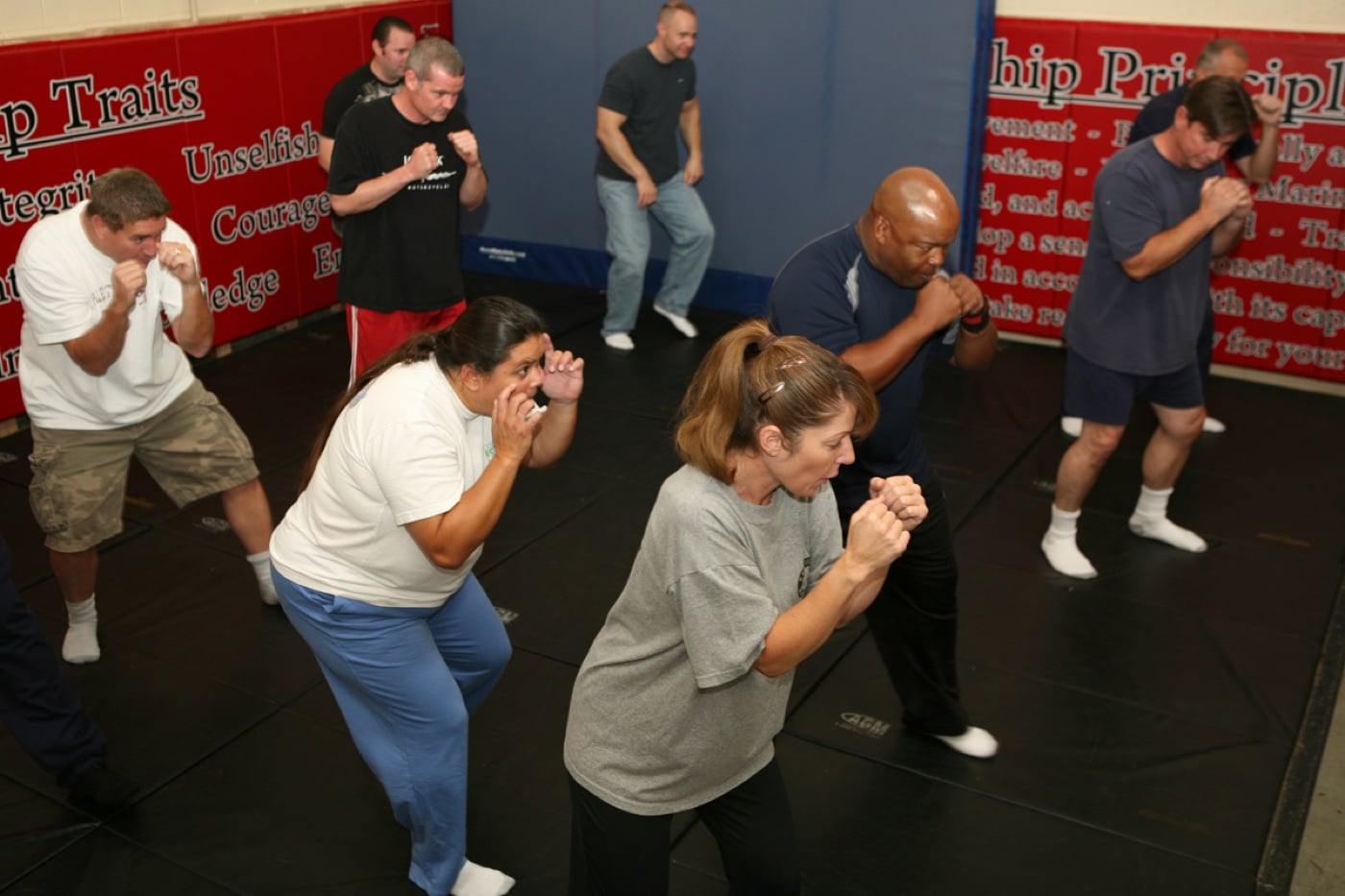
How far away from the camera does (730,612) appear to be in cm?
232

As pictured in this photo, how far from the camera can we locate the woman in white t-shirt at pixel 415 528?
2830 millimetres

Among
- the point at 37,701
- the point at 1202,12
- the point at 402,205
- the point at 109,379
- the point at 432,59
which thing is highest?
the point at 1202,12

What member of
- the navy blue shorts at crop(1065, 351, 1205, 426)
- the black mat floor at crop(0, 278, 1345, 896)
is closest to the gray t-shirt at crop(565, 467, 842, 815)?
the black mat floor at crop(0, 278, 1345, 896)

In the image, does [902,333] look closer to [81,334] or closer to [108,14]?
[81,334]

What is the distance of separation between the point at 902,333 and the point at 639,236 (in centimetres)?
434

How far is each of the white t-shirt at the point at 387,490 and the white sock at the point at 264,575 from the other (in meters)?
1.71

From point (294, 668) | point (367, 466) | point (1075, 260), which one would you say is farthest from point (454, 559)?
point (1075, 260)

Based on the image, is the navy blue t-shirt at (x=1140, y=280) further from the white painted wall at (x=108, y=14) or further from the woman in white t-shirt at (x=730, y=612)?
the white painted wall at (x=108, y=14)

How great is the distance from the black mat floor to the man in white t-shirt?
53 centimetres

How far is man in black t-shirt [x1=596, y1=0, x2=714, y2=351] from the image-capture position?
7.06m

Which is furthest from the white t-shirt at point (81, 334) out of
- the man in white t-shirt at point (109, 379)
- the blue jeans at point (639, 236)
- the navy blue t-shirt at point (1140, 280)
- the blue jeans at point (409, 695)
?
the blue jeans at point (639, 236)

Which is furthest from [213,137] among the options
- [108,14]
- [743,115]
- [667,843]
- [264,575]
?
[667,843]

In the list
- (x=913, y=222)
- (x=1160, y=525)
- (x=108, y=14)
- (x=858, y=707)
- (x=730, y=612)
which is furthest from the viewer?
(x=108, y=14)

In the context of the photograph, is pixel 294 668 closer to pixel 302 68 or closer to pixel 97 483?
pixel 97 483
